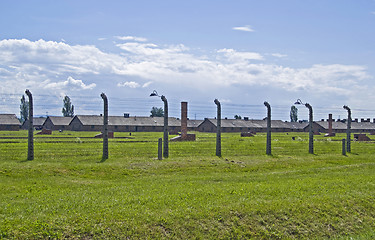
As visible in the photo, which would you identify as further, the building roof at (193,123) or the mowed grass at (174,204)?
the building roof at (193,123)

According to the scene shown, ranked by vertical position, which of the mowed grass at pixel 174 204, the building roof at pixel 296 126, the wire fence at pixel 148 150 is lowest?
the mowed grass at pixel 174 204

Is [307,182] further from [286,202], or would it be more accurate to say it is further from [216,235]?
[216,235]

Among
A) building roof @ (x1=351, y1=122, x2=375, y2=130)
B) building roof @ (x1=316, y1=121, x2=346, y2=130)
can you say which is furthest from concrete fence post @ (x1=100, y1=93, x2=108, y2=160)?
building roof @ (x1=351, y1=122, x2=375, y2=130)

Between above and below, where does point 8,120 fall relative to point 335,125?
above

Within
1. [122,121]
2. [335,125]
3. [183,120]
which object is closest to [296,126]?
[335,125]

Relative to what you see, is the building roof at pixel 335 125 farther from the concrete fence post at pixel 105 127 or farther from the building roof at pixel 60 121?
the concrete fence post at pixel 105 127

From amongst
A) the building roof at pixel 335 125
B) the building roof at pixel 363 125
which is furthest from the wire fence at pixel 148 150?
Answer: the building roof at pixel 363 125

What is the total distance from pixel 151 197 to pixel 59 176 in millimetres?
6512

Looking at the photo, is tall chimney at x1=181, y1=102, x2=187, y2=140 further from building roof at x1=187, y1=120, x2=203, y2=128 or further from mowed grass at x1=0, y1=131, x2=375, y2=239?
building roof at x1=187, y1=120, x2=203, y2=128

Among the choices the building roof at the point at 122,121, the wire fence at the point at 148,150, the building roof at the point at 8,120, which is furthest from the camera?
the building roof at the point at 122,121

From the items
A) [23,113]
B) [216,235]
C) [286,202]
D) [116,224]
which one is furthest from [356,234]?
[23,113]

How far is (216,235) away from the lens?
1147 cm

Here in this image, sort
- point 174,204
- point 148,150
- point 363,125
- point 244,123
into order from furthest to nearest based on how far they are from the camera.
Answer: point 363,125 < point 244,123 < point 148,150 < point 174,204

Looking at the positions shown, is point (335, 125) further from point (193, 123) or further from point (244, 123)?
point (193, 123)
